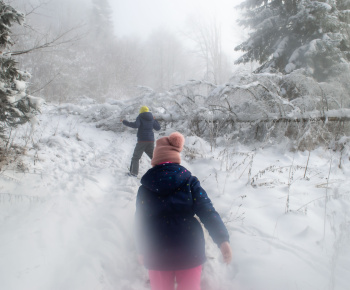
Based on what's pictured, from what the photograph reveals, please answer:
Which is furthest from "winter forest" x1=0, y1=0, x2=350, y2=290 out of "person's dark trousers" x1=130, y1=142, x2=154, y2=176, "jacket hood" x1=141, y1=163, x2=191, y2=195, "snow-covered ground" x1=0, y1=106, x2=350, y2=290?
"jacket hood" x1=141, y1=163, x2=191, y2=195

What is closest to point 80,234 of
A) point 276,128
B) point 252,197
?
point 252,197

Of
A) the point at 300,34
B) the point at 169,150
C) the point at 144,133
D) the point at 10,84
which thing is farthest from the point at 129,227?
the point at 300,34

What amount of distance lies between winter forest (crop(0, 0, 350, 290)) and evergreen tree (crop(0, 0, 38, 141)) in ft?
0.05

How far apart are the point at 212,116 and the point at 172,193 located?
5.12 meters

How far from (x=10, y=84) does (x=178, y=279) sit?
3.37 metres

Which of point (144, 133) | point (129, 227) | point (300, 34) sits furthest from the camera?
point (300, 34)

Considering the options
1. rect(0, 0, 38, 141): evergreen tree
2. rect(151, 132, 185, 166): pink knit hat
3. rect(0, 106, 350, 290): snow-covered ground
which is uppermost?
rect(0, 0, 38, 141): evergreen tree

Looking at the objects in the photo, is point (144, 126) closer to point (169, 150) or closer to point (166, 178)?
point (169, 150)

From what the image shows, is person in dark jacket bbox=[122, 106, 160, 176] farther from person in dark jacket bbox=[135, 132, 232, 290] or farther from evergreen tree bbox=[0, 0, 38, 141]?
person in dark jacket bbox=[135, 132, 232, 290]

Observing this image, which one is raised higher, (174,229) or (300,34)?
(300,34)

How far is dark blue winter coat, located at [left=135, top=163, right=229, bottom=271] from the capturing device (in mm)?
1341

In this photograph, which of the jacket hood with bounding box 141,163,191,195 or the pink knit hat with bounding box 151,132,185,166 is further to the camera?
the pink knit hat with bounding box 151,132,185,166

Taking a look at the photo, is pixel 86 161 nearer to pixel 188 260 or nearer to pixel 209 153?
pixel 209 153

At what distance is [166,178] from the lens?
1.48 m
